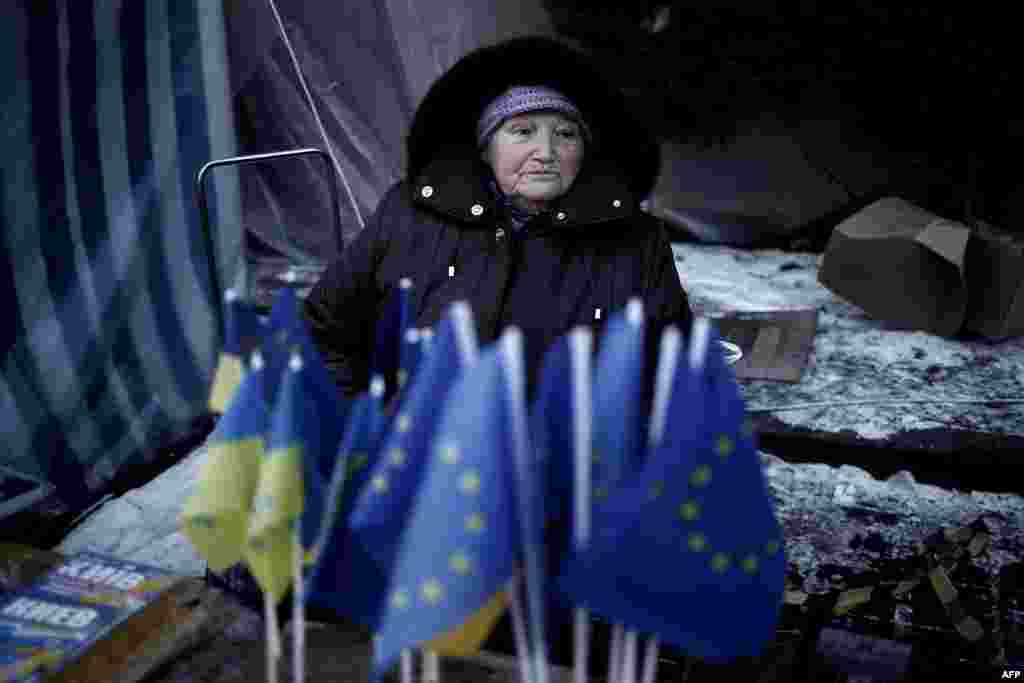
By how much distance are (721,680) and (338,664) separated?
3.24 feet

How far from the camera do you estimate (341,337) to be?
245 centimetres

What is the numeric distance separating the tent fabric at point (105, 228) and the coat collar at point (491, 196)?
1575 mm

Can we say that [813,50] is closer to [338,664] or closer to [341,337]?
[341,337]

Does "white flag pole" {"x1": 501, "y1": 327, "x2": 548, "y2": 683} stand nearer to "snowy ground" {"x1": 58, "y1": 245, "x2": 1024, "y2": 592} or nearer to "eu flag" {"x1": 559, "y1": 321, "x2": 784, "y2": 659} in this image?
"eu flag" {"x1": 559, "y1": 321, "x2": 784, "y2": 659}

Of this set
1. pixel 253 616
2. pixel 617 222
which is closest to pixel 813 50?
pixel 617 222

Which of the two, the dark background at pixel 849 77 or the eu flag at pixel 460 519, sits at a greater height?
the dark background at pixel 849 77

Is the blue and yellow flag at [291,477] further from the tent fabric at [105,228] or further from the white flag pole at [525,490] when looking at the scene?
the tent fabric at [105,228]

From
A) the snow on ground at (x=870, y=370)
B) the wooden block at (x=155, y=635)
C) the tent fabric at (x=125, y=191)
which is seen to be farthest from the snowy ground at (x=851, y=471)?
the wooden block at (x=155, y=635)

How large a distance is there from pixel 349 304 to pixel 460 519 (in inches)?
62.4

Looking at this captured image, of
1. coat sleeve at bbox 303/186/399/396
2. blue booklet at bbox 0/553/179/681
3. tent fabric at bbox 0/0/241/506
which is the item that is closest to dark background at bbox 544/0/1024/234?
tent fabric at bbox 0/0/241/506

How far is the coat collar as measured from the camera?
237 cm

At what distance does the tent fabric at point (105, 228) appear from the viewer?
3074mm

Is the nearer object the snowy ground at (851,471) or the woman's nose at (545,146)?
the woman's nose at (545,146)

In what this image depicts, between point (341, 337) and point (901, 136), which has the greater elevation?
point (901, 136)
